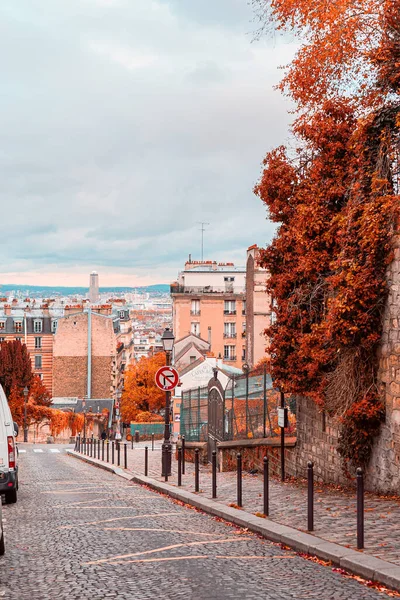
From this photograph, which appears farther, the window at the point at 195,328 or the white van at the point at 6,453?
the window at the point at 195,328

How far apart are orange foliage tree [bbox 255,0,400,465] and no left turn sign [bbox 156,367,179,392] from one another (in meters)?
3.89

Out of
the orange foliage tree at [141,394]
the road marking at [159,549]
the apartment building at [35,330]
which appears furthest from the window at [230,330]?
the road marking at [159,549]

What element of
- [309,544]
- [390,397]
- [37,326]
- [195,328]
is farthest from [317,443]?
[37,326]

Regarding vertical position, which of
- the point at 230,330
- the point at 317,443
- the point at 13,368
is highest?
the point at 230,330

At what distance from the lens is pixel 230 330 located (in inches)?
3605

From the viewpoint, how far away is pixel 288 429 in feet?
69.0

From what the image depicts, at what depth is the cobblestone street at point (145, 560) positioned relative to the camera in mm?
8297

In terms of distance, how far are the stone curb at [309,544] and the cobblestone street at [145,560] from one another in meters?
0.16

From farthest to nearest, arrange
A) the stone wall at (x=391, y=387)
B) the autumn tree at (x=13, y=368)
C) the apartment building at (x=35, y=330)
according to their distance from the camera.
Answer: the apartment building at (x=35, y=330), the autumn tree at (x=13, y=368), the stone wall at (x=391, y=387)

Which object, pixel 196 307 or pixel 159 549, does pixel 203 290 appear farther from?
pixel 159 549

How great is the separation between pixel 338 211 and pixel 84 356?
101793 mm

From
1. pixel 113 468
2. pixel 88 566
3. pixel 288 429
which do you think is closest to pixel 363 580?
pixel 88 566

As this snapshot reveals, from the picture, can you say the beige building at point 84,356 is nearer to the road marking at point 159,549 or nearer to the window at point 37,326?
the window at point 37,326

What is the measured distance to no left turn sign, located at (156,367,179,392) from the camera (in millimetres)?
22266
